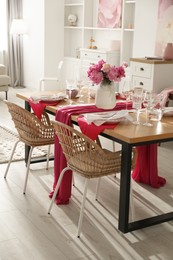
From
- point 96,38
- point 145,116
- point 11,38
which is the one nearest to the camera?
point 145,116

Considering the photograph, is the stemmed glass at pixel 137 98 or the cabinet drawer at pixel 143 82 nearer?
the stemmed glass at pixel 137 98

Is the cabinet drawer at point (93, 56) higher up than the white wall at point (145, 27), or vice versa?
the white wall at point (145, 27)

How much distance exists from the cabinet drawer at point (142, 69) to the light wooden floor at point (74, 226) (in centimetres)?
203

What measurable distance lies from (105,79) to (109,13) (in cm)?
454

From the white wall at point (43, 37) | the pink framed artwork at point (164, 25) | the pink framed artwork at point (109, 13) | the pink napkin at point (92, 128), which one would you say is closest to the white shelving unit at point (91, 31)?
the pink framed artwork at point (109, 13)

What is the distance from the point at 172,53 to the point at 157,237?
3.36 metres

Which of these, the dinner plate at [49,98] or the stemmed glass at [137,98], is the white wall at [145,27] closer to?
the dinner plate at [49,98]

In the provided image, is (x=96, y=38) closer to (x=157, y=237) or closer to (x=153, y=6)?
(x=153, y=6)

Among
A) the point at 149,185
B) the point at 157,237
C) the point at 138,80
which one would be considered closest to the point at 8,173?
the point at 149,185

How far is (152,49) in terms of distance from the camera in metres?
6.41

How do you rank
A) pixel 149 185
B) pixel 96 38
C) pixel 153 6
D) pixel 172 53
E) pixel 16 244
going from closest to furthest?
pixel 16 244, pixel 149 185, pixel 172 53, pixel 153 6, pixel 96 38

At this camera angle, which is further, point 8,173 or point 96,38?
point 96,38

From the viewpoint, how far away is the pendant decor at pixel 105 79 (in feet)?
10.4

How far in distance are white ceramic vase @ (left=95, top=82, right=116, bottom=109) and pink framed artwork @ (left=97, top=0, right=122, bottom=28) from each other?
4.26 m
